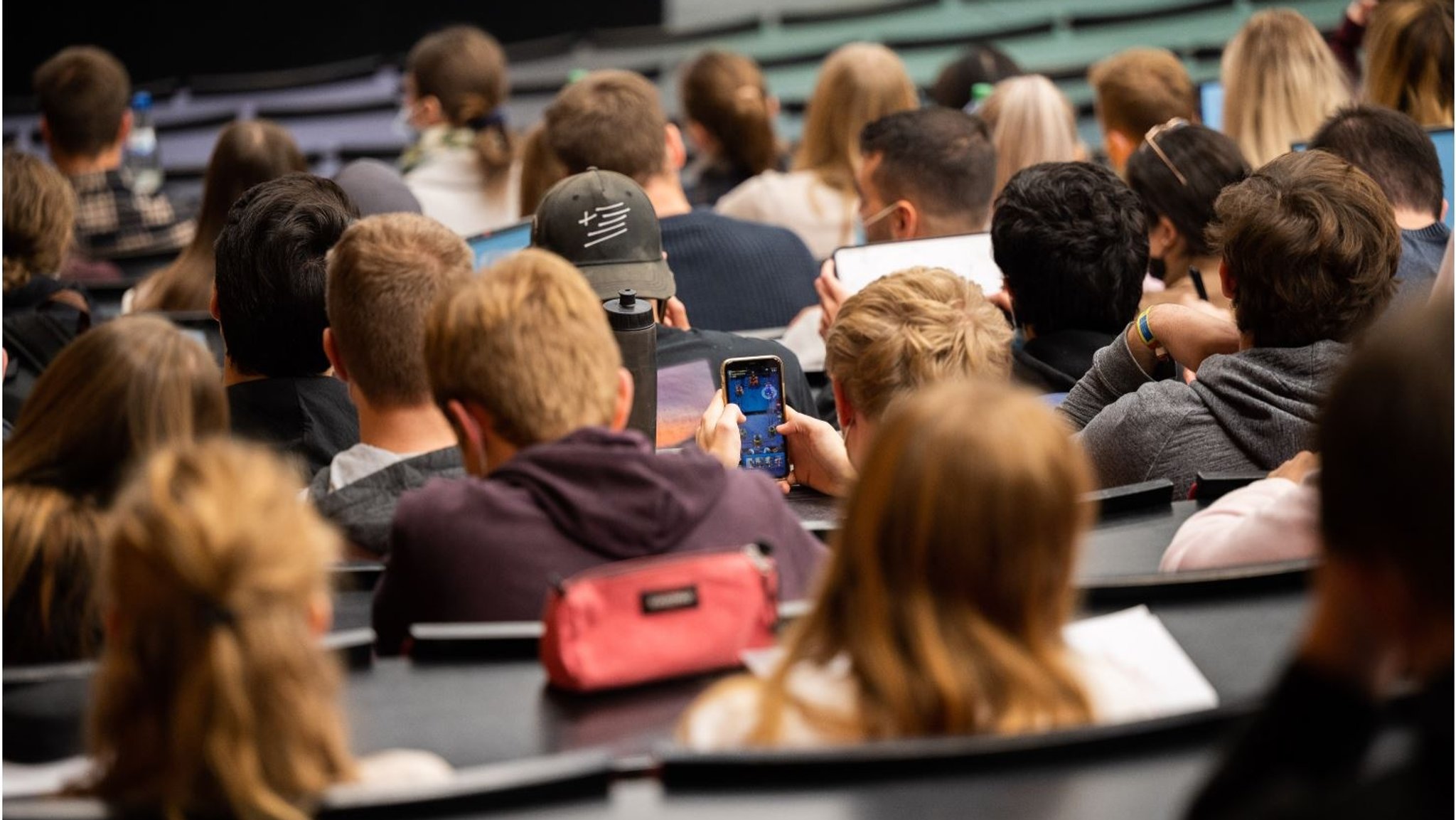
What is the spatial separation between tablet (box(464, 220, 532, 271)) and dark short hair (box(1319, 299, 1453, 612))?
2.66 metres

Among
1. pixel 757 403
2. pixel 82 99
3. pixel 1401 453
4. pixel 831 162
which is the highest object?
pixel 1401 453

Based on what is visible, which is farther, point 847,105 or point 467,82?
point 467,82

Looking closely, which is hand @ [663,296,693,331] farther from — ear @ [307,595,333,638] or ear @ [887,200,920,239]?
ear @ [307,595,333,638]

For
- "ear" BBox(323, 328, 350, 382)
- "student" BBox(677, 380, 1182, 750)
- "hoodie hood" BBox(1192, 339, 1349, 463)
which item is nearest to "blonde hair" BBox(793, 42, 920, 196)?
"hoodie hood" BBox(1192, 339, 1349, 463)

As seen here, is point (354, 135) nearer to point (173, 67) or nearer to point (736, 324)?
point (173, 67)

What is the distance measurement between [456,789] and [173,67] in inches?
335

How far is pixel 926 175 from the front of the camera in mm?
4031

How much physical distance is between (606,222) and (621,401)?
2.93 ft

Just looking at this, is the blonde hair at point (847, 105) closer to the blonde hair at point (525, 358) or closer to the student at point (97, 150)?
the student at point (97, 150)

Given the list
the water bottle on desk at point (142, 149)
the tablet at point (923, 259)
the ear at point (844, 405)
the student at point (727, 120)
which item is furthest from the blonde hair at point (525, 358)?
the water bottle on desk at point (142, 149)

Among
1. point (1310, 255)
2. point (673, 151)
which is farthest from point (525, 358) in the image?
point (673, 151)

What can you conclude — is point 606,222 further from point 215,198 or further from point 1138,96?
point 1138,96

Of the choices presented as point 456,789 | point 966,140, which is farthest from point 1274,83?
point 456,789

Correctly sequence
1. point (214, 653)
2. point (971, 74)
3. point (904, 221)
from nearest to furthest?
point (214, 653)
point (904, 221)
point (971, 74)
